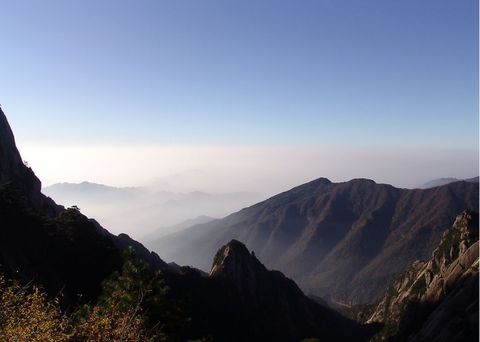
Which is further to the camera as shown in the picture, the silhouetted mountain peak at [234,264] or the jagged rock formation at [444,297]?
the silhouetted mountain peak at [234,264]

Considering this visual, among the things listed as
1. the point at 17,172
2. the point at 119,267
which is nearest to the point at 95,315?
the point at 119,267

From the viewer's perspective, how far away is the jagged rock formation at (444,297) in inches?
2872

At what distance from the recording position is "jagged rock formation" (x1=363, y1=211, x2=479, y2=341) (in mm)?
72938

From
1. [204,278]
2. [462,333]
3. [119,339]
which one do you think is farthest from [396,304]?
[119,339]

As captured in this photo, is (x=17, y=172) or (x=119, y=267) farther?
(x=17, y=172)

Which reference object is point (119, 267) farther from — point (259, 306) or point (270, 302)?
point (270, 302)

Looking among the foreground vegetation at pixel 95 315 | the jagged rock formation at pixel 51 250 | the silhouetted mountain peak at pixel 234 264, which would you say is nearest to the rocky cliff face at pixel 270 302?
the silhouetted mountain peak at pixel 234 264

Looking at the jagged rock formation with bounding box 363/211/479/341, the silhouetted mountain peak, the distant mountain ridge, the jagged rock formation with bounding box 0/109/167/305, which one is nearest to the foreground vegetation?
the distant mountain ridge

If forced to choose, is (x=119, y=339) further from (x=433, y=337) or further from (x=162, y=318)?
(x=433, y=337)

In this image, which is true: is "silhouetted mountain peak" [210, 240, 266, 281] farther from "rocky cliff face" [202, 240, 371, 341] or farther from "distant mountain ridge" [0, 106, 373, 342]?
"distant mountain ridge" [0, 106, 373, 342]

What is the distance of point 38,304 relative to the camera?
21.8m

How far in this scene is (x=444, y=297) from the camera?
320ft

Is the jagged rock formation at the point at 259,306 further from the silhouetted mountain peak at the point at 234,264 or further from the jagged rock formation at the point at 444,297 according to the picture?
the jagged rock formation at the point at 444,297

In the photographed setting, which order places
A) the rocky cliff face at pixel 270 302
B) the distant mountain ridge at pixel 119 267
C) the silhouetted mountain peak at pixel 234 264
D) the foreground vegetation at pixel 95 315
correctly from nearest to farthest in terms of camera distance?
the foreground vegetation at pixel 95 315 → the distant mountain ridge at pixel 119 267 → the rocky cliff face at pixel 270 302 → the silhouetted mountain peak at pixel 234 264
